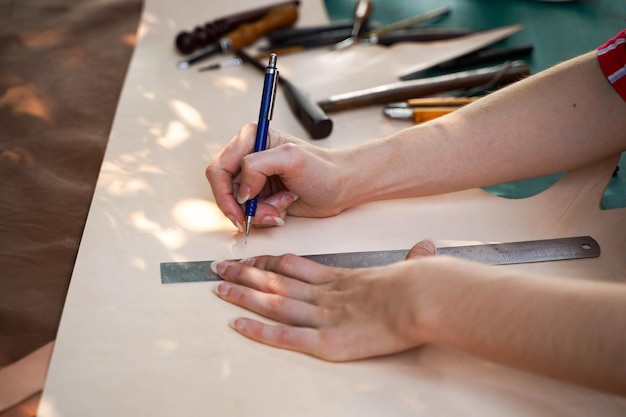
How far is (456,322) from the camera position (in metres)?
1.34

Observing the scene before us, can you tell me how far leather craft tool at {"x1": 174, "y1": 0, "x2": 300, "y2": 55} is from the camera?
242 cm

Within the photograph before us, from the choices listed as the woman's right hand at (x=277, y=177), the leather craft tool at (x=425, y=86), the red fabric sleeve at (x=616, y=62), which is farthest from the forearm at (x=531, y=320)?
the leather craft tool at (x=425, y=86)

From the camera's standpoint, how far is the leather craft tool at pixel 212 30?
2420mm

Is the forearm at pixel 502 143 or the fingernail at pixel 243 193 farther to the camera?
the forearm at pixel 502 143

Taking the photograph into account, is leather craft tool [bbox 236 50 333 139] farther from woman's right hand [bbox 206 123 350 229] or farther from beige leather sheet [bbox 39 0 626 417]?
woman's right hand [bbox 206 123 350 229]

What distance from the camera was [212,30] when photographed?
8.17ft

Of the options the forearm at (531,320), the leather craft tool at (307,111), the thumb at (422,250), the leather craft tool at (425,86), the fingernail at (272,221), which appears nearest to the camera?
the forearm at (531,320)

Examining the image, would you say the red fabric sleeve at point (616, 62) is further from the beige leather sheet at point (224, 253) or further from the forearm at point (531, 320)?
the forearm at point (531, 320)

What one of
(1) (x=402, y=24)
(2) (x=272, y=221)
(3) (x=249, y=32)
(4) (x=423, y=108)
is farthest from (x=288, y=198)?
(1) (x=402, y=24)

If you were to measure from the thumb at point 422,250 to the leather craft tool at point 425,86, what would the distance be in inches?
27.4

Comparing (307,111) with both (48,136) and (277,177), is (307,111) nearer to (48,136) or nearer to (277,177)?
(277,177)

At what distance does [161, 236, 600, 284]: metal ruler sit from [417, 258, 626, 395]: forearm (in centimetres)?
31

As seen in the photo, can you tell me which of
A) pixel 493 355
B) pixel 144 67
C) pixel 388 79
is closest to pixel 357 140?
pixel 388 79

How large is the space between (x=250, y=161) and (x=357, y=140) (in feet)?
1.88
